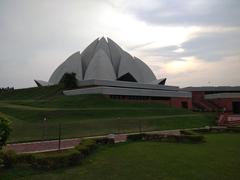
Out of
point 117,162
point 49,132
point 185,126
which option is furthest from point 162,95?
point 117,162

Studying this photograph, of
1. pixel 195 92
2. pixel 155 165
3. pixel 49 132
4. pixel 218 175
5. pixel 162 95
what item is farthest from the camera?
pixel 195 92

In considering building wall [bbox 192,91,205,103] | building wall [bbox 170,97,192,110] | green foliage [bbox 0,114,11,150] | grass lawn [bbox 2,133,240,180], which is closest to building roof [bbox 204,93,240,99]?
building wall [bbox 192,91,205,103]

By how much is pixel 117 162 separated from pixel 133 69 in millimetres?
49967

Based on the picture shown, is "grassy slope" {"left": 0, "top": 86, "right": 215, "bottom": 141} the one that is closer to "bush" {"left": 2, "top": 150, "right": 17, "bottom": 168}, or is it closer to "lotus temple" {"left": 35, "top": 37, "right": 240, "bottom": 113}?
"bush" {"left": 2, "top": 150, "right": 17, "bottom": 168}

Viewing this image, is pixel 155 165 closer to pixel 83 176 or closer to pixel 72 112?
pixel 83 176

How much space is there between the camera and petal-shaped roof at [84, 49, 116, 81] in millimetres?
53062

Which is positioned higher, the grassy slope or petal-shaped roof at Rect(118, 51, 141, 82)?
petal-shaped roof at Rect(118, 51, 141, 82)

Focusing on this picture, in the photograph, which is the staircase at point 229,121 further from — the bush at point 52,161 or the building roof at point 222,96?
the bush at point 52,161

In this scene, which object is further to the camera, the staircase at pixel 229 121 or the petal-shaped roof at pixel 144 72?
the petal-shaped roof at pixel 144 72

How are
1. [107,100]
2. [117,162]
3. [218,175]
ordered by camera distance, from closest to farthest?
[218,175], [117,162], [107,100]

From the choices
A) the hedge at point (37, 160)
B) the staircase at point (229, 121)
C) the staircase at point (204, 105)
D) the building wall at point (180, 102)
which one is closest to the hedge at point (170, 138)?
the hedge at point (37, 160)

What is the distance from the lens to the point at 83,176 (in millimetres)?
7832

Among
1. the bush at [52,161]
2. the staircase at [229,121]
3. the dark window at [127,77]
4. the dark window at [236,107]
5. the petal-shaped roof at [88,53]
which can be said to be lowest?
the bush at [52,161]

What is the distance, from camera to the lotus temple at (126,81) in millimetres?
43656
